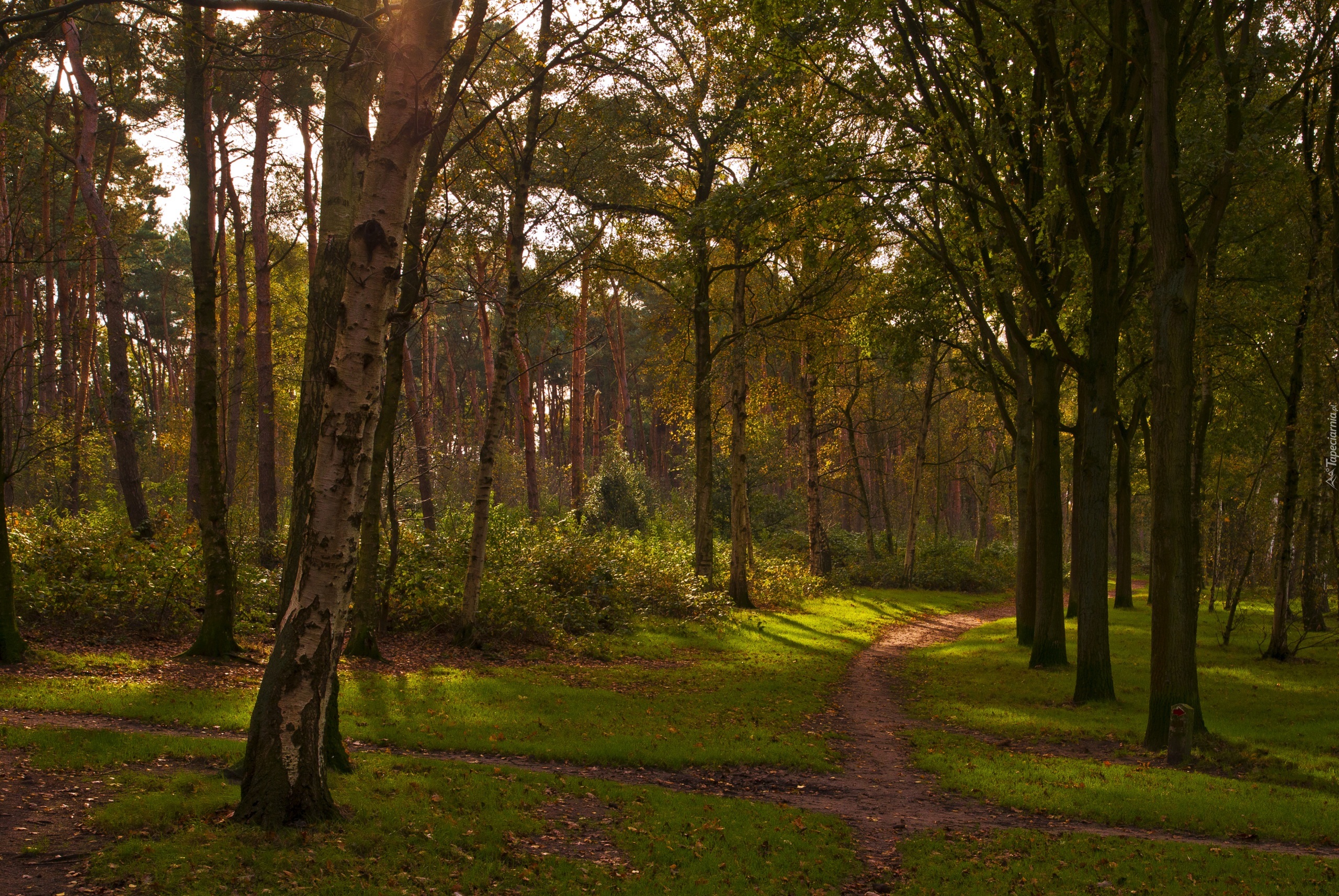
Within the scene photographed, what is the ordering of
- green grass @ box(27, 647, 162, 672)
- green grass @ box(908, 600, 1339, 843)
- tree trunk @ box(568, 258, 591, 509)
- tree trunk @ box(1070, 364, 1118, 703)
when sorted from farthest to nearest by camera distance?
tree trunk @ box(568, 258, 591, 509), tree trunk @ box(1070, 364, 1118, 703), green grass @ box(27, 647, 162, 672), green grass @ box(908, 600, 1339, 843)

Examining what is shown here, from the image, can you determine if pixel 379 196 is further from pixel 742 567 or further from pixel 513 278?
pixel 742 567

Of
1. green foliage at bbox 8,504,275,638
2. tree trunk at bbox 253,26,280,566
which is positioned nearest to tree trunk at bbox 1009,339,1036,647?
green foliage at bbox 8,504,275,638

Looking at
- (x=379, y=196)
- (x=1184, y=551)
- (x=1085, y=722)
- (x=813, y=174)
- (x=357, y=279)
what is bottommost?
(x=1085, y=722)

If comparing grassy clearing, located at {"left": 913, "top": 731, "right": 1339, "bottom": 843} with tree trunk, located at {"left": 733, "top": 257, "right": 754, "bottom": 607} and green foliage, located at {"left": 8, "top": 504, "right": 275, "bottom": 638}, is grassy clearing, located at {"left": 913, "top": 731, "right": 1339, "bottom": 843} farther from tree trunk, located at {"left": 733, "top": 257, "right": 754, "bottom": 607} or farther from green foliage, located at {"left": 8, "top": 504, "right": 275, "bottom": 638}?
tree trunk, located at {"left": 733, "top": 257, "right": 754, "bottom": 607}

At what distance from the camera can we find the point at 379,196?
5840mm

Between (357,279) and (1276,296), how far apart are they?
21.2 metres

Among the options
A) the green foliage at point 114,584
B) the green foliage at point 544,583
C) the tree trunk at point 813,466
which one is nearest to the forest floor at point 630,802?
the green foliage at point 114,584

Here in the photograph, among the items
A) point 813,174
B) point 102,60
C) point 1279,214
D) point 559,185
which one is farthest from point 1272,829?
point 102,60

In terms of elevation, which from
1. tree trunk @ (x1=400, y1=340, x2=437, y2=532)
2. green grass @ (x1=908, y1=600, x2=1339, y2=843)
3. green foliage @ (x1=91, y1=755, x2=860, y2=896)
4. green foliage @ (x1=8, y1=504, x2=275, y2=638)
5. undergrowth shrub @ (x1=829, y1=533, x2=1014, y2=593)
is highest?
tree trunk @ (x1=400, y1=340, x2=437, y2=532)

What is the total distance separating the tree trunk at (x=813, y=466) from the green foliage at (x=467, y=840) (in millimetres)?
19305

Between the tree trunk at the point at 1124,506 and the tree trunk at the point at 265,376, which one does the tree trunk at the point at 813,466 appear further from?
the tree trunk at the point at 265,376

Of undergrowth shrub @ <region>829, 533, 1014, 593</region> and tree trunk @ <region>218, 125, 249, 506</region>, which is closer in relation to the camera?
tree trunk @ <region>218, 125, 249, 506</region>

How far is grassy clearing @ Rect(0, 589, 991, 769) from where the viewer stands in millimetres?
9219

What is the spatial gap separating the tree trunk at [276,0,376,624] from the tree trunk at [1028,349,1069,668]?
12984mm
